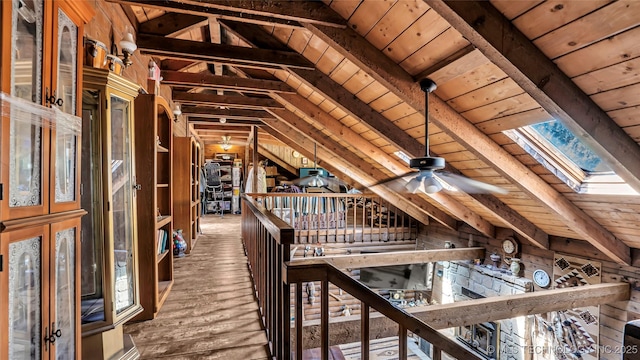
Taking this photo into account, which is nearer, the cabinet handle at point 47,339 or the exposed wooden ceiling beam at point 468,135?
the cabinet handle at point 47,339

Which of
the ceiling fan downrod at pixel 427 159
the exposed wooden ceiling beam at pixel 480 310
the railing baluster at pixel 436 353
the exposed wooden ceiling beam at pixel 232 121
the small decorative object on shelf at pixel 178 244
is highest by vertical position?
the exposed wooden ceiling beam at pixel 232 121

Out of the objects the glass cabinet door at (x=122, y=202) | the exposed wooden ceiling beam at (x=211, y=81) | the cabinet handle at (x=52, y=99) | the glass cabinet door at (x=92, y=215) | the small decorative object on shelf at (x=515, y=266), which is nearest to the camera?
the cabinet handle at (x=52, y=99)

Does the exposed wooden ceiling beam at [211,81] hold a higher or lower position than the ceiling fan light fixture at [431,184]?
higher

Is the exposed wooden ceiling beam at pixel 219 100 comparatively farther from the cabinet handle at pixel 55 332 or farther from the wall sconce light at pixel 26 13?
the cabinet handle at pixel 55 332

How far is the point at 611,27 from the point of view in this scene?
134cm

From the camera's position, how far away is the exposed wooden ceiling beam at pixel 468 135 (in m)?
2.21

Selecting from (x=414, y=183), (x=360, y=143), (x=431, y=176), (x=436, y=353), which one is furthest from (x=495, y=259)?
(x=436, y=353)

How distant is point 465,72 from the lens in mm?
2033

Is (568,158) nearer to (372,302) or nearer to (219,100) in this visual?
(372,302)

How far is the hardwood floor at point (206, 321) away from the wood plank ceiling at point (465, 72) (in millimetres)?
2104

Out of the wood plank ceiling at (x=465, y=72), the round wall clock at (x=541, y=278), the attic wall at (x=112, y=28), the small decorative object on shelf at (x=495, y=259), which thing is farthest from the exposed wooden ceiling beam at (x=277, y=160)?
the round wall clock at (x=541, y=278)

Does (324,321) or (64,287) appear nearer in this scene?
(64,287)

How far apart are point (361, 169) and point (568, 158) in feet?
10.3

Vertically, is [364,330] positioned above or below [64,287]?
below
